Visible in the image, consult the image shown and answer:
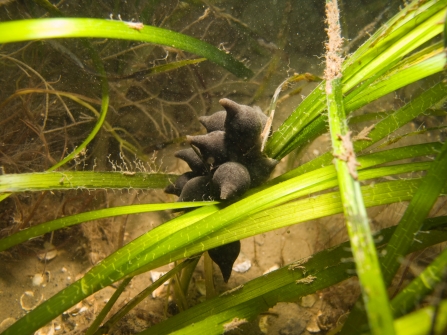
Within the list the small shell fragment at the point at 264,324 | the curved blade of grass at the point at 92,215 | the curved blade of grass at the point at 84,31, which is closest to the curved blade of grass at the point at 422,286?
the curved blade of grass at the point at 92,215

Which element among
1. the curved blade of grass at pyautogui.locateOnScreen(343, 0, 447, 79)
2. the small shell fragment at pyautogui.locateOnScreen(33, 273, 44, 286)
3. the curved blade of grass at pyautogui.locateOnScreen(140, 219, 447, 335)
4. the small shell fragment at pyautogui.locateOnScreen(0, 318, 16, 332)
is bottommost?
the curved blade of grass at pyautogui.locateOnScreen(140, 219, 447, 335)

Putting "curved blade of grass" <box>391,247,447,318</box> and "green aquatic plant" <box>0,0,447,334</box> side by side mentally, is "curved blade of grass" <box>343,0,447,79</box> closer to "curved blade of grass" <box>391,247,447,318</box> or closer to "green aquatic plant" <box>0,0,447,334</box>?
"green aquatic plant" <box>0,0,447,334</box>

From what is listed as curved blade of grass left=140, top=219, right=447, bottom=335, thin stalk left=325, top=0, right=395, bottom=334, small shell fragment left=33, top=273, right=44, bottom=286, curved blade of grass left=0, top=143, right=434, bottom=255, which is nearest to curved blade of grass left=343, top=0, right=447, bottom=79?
thin stalk left=325, top=0, right=395, bottom=334

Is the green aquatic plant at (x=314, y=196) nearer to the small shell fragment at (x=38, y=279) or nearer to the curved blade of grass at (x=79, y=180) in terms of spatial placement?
the curved blade of grass at (x=79, y=180)

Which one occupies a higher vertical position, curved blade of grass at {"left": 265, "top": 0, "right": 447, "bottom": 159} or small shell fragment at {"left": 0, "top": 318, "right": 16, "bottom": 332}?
curved blade of grass at {"left": 265, "top": 0, "right": 447, "bottom": 159}

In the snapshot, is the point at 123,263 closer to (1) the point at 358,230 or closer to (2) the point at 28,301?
(1) the point at 358,230

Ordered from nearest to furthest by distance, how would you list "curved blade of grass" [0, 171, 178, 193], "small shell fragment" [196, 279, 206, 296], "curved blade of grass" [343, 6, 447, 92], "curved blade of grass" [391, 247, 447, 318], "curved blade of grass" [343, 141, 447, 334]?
"curved blade of grass" [391, 247, 447, 318]
"curved blade of grass" [343, 141, 447, 334]
"curved blade of grass" [343, 6, 447, 92]
"curved blade of grass" [0, 171, 178, 193]
"small shell fragment" [196, 279, 206, 296]

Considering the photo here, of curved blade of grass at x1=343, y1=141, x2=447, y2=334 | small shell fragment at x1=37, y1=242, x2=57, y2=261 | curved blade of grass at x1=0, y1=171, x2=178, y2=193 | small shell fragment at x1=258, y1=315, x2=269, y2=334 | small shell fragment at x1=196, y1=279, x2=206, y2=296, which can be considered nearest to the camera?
curved blade of grass at x1=343, y1=141, x2=447, y2=334

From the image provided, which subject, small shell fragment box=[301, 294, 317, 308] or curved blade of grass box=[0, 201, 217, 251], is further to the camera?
small shell fragment box=[301, 294, 317, 308]
